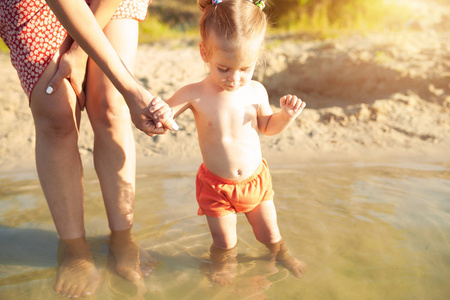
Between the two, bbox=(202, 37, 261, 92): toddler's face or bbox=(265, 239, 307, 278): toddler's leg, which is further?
bbox=(265, 239, 307, 278): toddler's leg

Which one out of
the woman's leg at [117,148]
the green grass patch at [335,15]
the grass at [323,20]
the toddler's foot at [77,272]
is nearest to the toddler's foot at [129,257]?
the woman's leg at [117,148]

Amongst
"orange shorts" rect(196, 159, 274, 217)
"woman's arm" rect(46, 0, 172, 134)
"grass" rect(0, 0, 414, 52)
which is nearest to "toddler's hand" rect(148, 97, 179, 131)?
"woman's arm" rect(46, 0, 172, 134)

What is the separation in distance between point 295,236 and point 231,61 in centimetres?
107

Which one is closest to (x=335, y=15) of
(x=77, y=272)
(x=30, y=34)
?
(x=30, y=34)

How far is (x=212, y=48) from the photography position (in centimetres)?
211

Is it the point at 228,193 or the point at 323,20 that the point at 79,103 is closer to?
the point at 228,193

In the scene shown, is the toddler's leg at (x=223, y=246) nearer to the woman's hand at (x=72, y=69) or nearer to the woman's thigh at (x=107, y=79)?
the woman's thigh at (x=107, y=79)

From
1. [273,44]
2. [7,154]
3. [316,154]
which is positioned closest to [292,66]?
[273,44]

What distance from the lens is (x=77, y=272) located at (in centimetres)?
227

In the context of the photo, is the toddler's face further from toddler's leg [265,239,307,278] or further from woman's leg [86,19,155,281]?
toddler's leg [265,239,307,278]

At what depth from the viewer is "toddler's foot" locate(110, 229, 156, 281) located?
2.28 m

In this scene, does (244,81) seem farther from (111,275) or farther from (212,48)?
(111,275)

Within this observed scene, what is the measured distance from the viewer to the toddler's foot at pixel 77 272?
216cm

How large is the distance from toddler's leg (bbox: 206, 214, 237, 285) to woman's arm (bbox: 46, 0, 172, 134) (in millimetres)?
595
